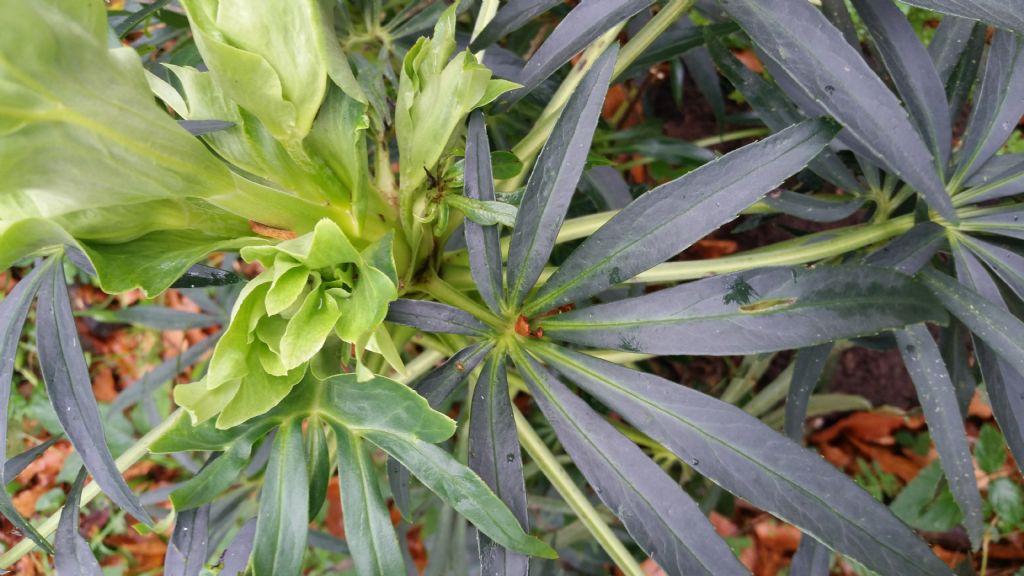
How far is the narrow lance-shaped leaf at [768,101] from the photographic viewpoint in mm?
652

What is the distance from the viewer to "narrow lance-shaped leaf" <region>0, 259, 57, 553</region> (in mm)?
571

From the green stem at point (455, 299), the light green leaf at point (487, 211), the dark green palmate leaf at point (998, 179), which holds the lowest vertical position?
the green stem at point (455, 299)

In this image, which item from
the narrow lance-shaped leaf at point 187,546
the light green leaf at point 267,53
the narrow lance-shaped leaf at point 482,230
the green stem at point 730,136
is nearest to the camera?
the light green leaf at point 267,53

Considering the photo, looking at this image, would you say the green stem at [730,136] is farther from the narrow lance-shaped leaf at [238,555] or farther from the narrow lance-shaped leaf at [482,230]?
the narrow lance-shaped leaf at [238,555]

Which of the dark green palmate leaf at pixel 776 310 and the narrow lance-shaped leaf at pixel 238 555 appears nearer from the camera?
the dark green palmate leaf at pixel 776 310

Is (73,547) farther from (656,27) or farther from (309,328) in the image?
(656,27)

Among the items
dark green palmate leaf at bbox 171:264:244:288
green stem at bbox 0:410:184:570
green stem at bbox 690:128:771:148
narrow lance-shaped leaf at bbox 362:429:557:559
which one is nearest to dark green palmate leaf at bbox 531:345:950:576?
narrow lance-shaped leaf at bbox 362:429:557:559

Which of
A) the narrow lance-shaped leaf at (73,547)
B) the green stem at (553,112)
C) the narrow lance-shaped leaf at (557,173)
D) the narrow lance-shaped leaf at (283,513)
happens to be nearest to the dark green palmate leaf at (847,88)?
the narrow lance-shaped leaf at (557,173)

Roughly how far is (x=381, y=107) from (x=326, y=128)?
0.42 ft

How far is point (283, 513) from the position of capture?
0.54 meters

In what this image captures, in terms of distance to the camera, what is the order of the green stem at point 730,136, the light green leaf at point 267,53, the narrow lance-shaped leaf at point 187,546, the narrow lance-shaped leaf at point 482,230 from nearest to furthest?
1. the light green leaf at point 267,53
2. the narrow lance-shaped leaf at point 482,230
3. the narrow lance-shaped leaf at point 187,546
4. the green stem at point 730,136

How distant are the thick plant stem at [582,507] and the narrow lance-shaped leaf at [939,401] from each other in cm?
28

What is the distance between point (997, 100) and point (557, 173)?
1.22 ft

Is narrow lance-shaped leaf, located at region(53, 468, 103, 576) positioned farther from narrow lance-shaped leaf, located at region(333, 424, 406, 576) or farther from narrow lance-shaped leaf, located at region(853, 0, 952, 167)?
narrow lance-shaped leaf, located at region(853, 0, 952, 167)
